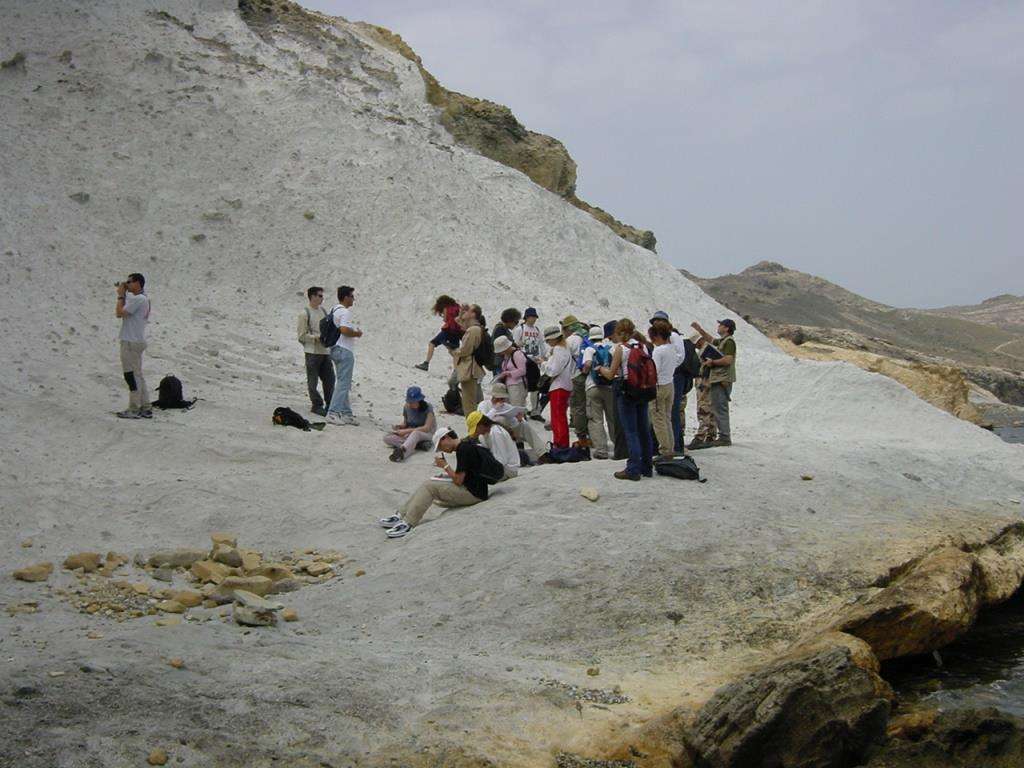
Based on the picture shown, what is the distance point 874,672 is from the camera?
621 cm

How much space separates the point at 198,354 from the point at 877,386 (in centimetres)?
1154

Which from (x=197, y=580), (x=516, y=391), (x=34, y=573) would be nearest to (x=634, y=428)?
(x=516, y=391)

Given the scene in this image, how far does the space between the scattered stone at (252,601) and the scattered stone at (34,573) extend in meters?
1.57

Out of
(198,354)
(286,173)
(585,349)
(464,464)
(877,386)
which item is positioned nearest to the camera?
(464,464)

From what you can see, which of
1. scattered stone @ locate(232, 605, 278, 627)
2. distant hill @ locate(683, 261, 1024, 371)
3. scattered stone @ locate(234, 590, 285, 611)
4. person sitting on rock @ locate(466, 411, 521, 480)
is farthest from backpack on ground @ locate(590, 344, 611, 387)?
distant hill @ locate(683, 261, 1024, 371)

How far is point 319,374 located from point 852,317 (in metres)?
68.1

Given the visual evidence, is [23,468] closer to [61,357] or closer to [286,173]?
[61,357]

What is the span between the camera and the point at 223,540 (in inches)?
336

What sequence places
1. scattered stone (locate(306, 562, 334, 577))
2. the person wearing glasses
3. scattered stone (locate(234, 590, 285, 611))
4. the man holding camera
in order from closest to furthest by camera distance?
scattered stone (locate(234, 590, 285, 611)), scattered stone (locate(306, 562, 334, 577)), the man holding camera, the person wearing glasses

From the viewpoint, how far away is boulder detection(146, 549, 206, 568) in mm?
8031

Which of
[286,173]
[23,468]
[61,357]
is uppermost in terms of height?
[286,173]

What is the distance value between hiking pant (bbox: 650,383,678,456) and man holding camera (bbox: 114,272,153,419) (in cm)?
Result: 584

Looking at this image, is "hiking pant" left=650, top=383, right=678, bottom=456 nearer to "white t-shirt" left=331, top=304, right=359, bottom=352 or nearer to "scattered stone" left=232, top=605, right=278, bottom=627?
"white t-shirt" left=331, top=304, right=359, bottom=352

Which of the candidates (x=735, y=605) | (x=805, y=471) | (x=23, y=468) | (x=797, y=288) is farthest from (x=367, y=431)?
(x=797, y=288)
